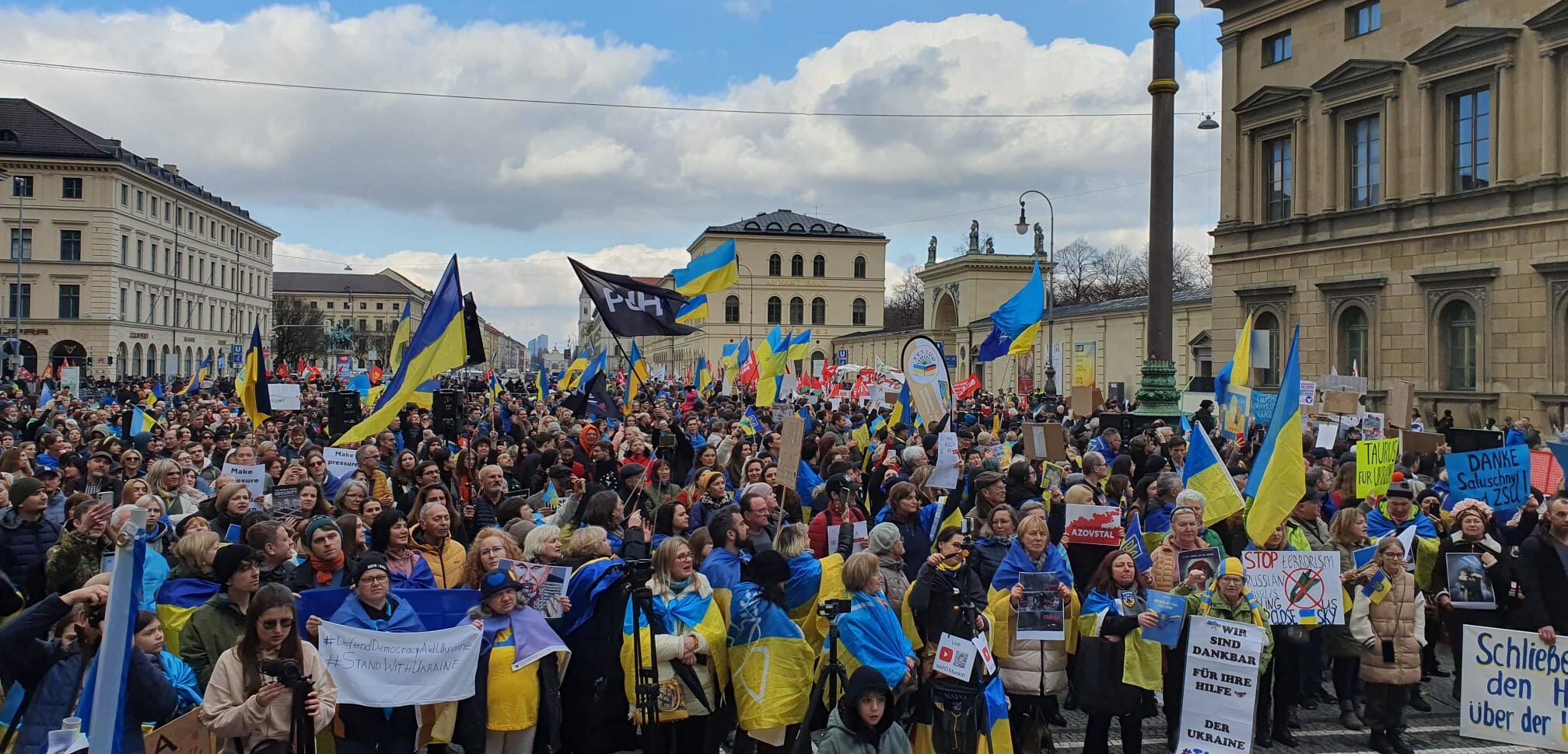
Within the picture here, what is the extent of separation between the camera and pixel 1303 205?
1216 inches

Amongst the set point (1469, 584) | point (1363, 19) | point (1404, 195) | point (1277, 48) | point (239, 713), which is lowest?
point (239, 713)

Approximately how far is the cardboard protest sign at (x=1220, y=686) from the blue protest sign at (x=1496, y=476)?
3.98 meters

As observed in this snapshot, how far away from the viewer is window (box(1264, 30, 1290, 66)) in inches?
1238

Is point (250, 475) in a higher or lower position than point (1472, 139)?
lower

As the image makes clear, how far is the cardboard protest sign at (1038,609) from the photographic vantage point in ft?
19.6

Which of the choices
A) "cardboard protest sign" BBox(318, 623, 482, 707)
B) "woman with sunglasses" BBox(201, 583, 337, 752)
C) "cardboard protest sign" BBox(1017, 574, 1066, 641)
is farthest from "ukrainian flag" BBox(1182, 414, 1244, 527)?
"woman with sunglasses" BBox(201, 583, 337, 752)

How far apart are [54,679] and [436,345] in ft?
22.3

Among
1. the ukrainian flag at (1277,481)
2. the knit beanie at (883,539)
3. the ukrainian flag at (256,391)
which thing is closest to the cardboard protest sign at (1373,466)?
the ukrainian flag at (1277,481)

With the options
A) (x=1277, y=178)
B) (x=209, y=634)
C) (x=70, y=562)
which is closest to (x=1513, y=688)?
(x=209, y=634)

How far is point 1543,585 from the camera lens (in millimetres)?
6816

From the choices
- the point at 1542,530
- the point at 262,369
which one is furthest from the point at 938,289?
the point at 1542,530

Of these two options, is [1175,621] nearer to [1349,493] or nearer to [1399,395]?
[1349,493]

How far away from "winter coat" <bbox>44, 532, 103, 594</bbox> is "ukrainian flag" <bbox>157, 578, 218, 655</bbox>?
866 millimetres

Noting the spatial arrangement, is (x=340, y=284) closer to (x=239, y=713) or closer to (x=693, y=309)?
(x=693, y=309)
